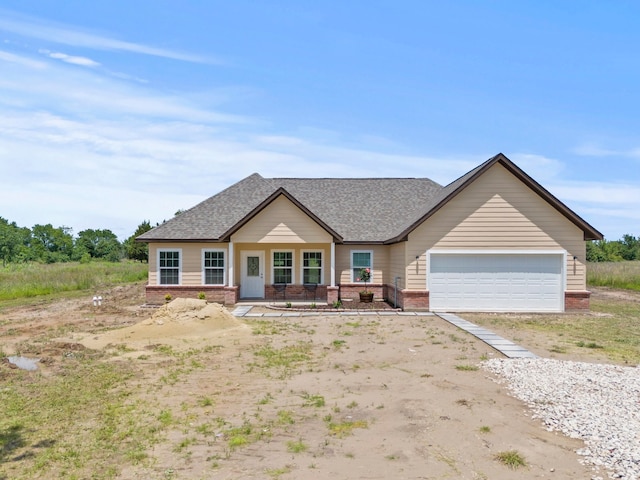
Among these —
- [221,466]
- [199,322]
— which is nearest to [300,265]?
[199,322]

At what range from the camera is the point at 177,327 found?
13.4 meters

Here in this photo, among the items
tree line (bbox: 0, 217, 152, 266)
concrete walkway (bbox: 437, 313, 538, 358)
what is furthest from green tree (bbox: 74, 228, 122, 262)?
concrete walkway (bbox: 437, 313, 538, 358)

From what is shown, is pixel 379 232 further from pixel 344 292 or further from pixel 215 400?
pixel 215 400

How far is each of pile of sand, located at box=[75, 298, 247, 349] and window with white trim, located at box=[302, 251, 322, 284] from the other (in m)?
7.65

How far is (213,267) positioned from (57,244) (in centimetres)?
8322

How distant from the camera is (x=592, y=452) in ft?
17.4

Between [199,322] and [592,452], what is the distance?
10.9m

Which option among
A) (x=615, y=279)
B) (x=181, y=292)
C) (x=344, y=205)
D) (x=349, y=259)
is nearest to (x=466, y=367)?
(x=349, y=259)

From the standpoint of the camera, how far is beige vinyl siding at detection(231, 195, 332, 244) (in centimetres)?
2000

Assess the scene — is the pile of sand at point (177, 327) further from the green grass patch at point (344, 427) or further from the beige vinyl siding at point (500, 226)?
the beige vinyl siding at point (500, 226)

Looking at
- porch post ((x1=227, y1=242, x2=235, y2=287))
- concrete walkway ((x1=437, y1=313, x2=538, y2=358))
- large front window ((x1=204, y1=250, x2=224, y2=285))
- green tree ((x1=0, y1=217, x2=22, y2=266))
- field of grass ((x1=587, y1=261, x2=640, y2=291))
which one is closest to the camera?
concrete walkway ((x1=437, y1=313, x2=538, y2=358))

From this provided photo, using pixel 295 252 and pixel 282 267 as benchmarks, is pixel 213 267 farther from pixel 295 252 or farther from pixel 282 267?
pixel 295 252

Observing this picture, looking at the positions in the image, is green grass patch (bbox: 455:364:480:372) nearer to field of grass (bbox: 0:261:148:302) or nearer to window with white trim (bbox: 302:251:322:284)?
window with white trim (bbox: 302:251:322:284)

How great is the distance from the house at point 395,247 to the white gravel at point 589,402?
8.86 metres
